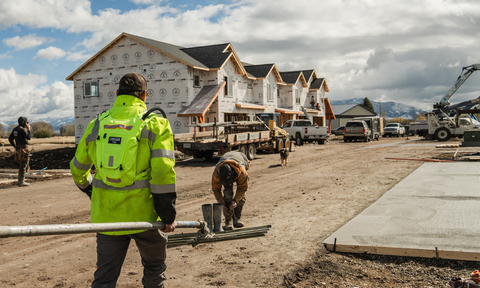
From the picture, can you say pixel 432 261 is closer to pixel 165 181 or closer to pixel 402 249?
pixel 402 249

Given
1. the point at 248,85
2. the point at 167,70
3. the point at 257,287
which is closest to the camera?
the point at 257,287

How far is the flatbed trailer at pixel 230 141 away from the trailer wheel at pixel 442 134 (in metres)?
14.5

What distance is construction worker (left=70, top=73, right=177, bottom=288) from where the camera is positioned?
3154 millimetres

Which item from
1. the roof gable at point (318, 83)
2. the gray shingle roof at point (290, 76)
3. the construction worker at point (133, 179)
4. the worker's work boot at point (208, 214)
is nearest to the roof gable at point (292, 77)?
the gray shingle roof at point (290, 76)

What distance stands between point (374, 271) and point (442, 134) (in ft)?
96.5

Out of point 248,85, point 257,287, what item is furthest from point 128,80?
point 248,85

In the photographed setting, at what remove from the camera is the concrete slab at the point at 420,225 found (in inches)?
202

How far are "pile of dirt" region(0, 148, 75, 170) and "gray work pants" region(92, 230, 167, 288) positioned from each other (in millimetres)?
16882

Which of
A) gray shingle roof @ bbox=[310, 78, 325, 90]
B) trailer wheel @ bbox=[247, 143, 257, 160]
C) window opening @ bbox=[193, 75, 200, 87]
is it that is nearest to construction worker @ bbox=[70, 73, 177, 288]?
trailer wheel @ bbox=[247, 143, 257, 160]

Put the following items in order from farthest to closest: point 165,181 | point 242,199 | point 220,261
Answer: point 242,199
point 220,261
point 165,181

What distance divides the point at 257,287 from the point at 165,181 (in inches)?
77.8

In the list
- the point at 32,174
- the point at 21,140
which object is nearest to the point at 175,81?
the point at 32,174

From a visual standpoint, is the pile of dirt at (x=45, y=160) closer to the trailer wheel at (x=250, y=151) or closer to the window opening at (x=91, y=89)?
the window opening at (x=91, y=89)

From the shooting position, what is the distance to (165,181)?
3.16 meters
